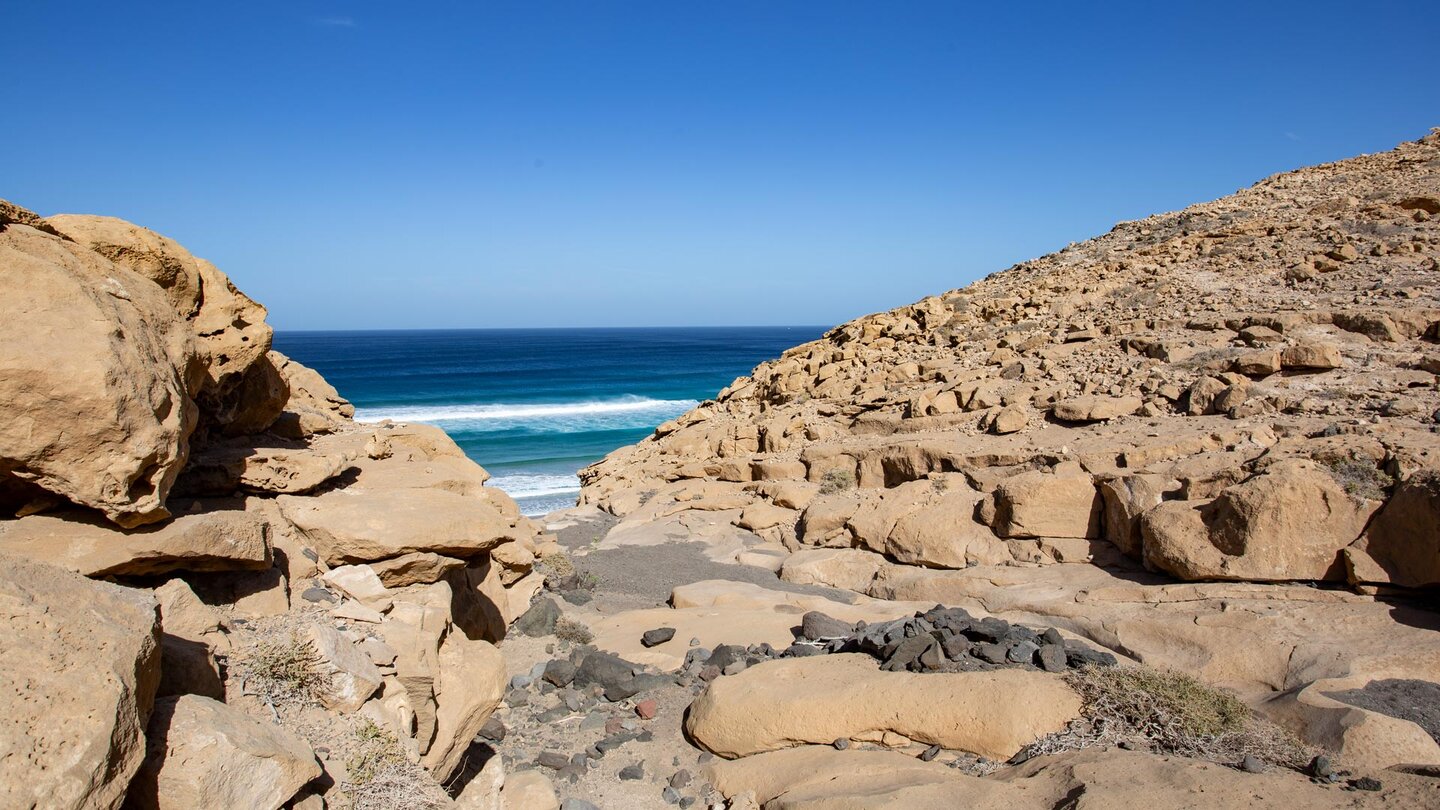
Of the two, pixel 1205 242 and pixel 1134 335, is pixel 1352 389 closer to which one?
pixel 1134 335

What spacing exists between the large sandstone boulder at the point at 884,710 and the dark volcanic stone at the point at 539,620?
3087 millimetres

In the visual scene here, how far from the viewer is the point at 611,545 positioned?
14.6 metres

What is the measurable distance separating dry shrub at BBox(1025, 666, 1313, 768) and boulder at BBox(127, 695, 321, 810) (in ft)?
16.8

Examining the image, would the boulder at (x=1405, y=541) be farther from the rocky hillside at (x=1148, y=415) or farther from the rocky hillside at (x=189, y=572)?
the rocky hillside at (x=189, y=572)

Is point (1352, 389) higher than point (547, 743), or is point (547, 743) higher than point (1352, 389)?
point (1352, 389)

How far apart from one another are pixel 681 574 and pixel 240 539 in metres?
8.40

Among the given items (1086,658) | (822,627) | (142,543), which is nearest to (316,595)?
(142,543)

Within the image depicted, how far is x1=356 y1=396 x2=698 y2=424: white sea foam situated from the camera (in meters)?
39.7

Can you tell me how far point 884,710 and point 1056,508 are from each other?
18.3ft

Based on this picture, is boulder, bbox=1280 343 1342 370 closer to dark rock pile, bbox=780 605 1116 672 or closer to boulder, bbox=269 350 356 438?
dark rock pile, bbox=780 605 1116 672

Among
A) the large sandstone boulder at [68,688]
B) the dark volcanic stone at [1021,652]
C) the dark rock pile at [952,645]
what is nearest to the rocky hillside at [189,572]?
the large sandstone boulder at [68,688]

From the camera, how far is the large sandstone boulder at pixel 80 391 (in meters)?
4.01

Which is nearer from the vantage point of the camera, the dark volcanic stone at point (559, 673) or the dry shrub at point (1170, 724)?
the dry shrub at point (1170, 724)

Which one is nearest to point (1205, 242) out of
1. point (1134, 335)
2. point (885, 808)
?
point (1134, 335)
